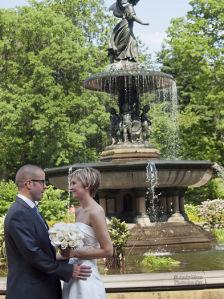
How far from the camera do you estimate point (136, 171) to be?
1280cm

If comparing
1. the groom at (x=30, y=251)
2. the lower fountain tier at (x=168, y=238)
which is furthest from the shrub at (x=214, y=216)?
the groom at (x=30, y=251)

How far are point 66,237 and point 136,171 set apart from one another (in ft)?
28.9

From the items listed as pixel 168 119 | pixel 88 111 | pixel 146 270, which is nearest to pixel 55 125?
pixel 88 111

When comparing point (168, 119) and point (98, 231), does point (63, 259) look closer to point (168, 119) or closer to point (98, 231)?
point (98, 231)

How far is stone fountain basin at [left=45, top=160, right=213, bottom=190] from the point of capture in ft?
41.6

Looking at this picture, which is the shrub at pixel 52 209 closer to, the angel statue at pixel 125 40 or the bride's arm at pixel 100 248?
the angel statue at pixel 125 40

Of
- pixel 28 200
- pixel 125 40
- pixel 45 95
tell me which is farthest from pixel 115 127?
pixel 45 95

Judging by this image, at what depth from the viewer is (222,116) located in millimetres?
33375

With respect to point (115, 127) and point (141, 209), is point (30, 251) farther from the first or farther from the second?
point (115, 127)

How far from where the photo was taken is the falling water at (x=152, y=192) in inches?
493

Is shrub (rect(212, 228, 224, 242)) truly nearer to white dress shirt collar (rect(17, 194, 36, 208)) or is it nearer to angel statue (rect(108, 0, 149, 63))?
angel statue (rect(108, 0, 149, 63))

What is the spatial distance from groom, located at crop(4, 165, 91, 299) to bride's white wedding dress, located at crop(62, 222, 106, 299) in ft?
0.24

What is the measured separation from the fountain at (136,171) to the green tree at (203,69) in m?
15.5

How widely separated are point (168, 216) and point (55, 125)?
1976cm
